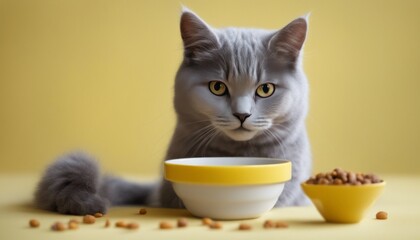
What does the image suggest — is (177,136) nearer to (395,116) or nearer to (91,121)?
(91,121)

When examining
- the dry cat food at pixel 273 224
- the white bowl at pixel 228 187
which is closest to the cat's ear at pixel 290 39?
the white bowl at pixel 228 187

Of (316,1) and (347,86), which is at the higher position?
(316,1)

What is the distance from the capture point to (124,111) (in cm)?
344

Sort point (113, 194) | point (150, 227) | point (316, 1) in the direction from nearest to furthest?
point (150, 227), point (113, 194), point (316, 1)

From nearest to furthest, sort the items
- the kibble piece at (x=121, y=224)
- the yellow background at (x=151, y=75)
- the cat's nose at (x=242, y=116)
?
the kibble piece at (x=121, y=224) < the cat's nose at (x=242, y=116) < the yellow background at (x=151, y=75)

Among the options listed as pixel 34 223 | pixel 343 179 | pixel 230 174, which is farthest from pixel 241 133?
pixel 34 223

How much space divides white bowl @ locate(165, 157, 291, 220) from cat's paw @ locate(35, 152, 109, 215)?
Result: 0.98 feet

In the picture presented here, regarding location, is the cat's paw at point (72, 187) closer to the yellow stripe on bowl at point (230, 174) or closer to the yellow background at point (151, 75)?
the yellow stripe on bowl at point (230, 174)

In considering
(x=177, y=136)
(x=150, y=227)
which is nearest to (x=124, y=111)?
(x=177, y=136)

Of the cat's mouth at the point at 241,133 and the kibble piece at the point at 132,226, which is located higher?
the cat's mouth at the point at 241,133

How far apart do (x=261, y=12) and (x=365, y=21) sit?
566 mm

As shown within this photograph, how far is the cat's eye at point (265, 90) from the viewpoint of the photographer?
1.88m

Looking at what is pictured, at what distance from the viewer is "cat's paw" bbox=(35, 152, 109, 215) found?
6.03 feet

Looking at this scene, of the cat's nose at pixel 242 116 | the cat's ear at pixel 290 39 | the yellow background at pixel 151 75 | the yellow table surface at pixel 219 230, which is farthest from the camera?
the yellow background at pixel 151 75
